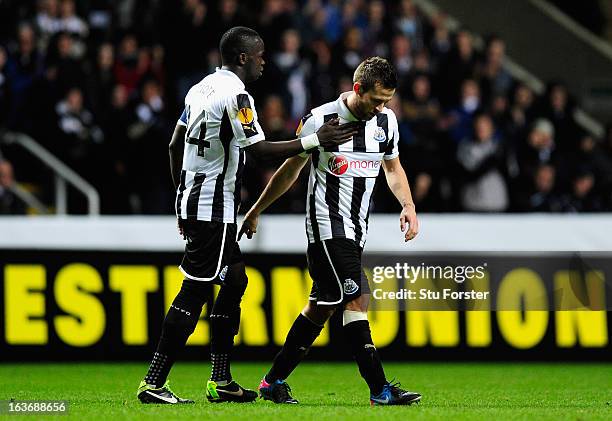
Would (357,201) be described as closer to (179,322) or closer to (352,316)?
(352,316)

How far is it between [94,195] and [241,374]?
3.44m

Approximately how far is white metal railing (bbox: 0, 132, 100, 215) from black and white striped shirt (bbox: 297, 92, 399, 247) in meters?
5.70

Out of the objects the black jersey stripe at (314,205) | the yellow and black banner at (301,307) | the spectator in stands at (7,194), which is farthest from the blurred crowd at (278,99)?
the black jersey stripe at (314,205)

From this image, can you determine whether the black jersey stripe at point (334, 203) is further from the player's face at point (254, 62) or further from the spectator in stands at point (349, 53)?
the spectator in stands at point (349, 53)

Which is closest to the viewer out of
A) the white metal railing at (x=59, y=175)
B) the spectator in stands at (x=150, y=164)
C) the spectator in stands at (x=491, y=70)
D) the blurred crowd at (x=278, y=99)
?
the white metal railing at (x=59, y=175)

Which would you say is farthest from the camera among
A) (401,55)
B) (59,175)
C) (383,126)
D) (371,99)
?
(401,55)

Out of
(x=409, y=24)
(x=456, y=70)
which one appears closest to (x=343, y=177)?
(x=456, y=70)

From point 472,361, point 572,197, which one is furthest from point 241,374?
point 572,197

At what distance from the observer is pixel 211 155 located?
719 cm

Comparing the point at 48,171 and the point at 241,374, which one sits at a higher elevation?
the point at 48,171

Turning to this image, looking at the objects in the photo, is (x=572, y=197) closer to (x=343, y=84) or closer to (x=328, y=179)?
(x=343, y=84)

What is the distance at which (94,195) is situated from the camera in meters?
12.6

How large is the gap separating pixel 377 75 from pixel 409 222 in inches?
33.5

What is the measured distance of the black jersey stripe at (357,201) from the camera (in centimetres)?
727
